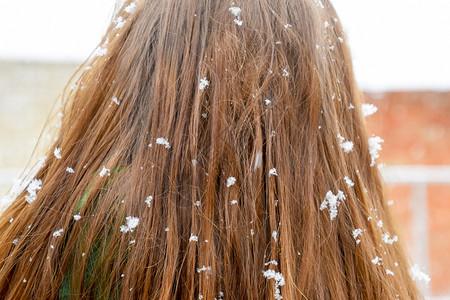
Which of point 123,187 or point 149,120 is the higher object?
point 149,120

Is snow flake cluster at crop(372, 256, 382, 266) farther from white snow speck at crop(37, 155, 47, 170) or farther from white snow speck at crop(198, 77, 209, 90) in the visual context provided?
white snow speck at crop(37, 155, 47, 170)

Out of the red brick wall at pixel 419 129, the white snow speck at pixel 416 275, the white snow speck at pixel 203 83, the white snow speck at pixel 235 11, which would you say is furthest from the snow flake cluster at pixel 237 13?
the red brick wall at pixel 419 129

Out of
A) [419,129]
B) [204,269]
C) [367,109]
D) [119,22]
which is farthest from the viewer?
[419,129]

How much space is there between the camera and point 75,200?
0.69 metres

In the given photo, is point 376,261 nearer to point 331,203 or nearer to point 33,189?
point 331,203

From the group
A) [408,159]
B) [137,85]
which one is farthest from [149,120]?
[408,159]

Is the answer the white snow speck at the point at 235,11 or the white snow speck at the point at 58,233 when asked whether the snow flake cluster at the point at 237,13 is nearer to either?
the white snow speck at the point at 235,11

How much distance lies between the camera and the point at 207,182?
0.67m

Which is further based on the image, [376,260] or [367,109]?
[367,109]

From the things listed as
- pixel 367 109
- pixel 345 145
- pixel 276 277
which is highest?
pixel 367 109

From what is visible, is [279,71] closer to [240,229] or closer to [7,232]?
[240,229]

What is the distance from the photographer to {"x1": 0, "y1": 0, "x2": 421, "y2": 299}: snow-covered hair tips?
0.66 metres

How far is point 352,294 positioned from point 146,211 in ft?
1.16

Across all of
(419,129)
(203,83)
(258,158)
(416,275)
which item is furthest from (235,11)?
(419,129)
